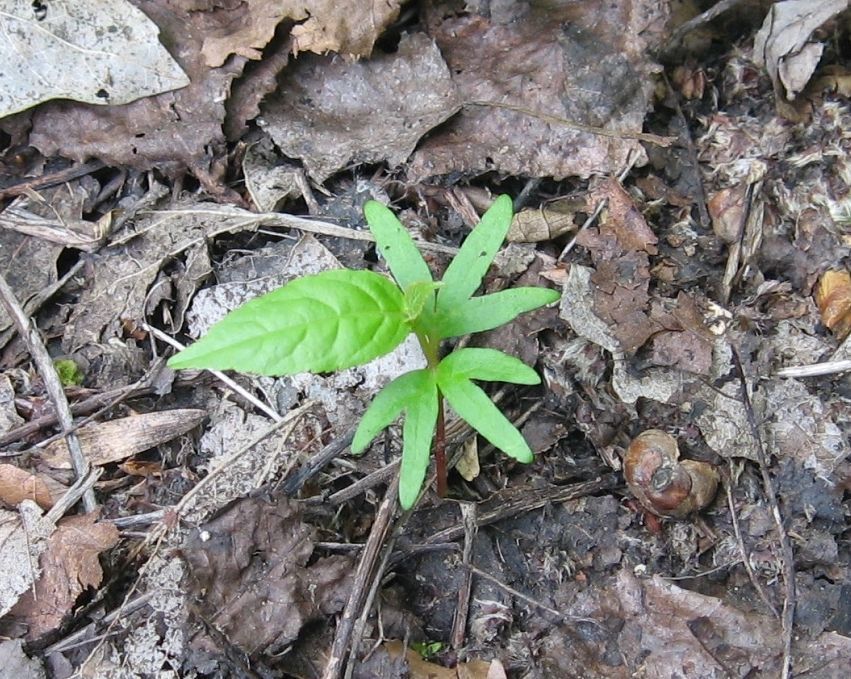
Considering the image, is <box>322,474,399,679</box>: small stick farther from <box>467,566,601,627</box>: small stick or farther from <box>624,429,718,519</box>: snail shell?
<box>624,429,718,519</box>: snail shell

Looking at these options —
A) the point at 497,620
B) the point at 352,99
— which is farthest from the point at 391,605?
the point at 352,99

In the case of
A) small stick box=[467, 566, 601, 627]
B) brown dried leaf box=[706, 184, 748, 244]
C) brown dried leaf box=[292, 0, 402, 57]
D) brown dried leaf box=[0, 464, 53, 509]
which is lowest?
small stick box=[467, 566, 601, 627]

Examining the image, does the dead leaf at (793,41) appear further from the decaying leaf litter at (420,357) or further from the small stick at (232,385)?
the small stick at (232,385)

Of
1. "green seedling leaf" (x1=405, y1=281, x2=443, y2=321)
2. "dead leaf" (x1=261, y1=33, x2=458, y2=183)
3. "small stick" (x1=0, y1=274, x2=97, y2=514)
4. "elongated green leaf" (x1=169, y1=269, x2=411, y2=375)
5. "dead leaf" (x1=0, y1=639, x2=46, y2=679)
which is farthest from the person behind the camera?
"dead leaf" (x1=261, y1=33, x2=458, y2=183)

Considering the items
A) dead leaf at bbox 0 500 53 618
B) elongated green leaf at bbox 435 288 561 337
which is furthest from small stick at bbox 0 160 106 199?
elongated green leaf at bbox 435 288 561 337

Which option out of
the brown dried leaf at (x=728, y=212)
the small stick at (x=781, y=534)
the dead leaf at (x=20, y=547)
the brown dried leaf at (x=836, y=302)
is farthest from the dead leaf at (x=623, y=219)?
the dead leaf at (x=20, y=547)

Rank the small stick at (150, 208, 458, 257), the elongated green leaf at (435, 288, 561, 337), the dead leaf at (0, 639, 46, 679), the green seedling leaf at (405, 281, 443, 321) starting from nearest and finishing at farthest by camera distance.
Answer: the green seedling leaf at (405, 281, 443, 321) → the elongated green leaf at (435, 288, 561, 337) → the dead leaf at (0, 639, 46, 679) → the small stick at (150, 208, 458, 257)

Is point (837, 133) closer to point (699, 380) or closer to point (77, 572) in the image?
point (699, 380)
